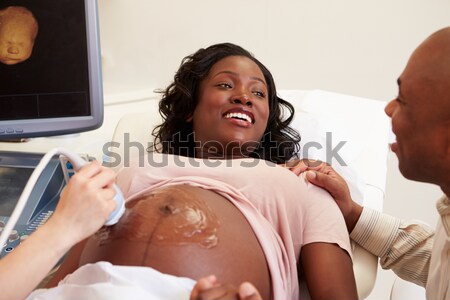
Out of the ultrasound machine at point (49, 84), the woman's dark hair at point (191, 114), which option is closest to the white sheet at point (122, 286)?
the ultrasound machine at point (49, 84)

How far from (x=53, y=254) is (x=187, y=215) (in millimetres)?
302

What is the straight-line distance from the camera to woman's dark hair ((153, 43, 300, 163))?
1.53 metres

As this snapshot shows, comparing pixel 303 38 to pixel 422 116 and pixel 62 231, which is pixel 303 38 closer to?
pixel 422 116

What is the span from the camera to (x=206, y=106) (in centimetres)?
141

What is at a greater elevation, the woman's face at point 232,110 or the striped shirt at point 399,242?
the woman's face at point 232,110

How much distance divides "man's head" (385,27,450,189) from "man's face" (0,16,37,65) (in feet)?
3.29

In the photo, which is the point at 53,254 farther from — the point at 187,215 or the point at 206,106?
the point at 206,106

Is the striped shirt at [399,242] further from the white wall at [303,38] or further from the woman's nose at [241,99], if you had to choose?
the white wall at [303,38]

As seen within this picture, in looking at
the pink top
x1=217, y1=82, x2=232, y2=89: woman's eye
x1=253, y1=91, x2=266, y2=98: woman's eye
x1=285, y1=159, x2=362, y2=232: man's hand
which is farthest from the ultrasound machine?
x1=285, y1=159, x2=362, y2=232: man's hand

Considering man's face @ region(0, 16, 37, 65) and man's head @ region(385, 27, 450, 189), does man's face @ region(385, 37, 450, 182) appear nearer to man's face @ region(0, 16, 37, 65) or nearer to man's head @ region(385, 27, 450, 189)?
man's head @ region(385, 27, 450, 189)

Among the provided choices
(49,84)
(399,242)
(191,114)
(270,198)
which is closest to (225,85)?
(191,114)

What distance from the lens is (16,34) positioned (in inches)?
52.5

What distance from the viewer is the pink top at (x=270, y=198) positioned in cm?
111

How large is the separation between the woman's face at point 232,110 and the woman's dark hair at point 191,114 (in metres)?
0.08
